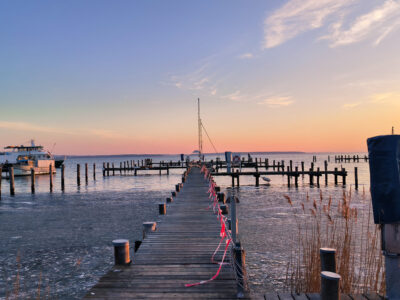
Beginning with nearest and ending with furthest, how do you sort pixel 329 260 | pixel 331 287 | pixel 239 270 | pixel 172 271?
pixel 331 287, pixel 329 260, pixel 239 270, pixel 172 271

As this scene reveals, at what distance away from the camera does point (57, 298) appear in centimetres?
802

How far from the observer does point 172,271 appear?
19.0 feet

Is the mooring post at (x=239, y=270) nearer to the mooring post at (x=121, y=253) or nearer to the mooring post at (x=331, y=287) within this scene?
the mooring post at (x=331, y=287)

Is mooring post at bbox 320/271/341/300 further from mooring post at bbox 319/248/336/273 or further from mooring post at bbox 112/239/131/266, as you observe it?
mooring post at bbox 112/239/131/266

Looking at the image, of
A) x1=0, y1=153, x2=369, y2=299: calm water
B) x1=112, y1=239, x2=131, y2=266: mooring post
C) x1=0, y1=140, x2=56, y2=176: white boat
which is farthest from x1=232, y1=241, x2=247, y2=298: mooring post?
x1=0, y1=140, x2=56, y2=176: white boat

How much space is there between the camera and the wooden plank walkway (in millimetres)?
4883

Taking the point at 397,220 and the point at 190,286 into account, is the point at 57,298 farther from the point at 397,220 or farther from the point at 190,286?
the point at 397,220

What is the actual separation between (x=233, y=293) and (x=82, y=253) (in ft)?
29.4

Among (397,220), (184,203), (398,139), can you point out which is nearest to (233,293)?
(397,220)

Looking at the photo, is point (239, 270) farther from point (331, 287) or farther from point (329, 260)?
point (331, 287)

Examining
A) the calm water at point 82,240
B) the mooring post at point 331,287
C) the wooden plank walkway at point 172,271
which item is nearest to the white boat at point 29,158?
the calm water at point 82,240

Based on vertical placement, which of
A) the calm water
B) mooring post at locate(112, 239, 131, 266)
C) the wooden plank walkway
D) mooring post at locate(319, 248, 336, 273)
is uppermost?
mooring post at locate(319, 248, 336, 273)

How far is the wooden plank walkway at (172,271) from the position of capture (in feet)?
16.0

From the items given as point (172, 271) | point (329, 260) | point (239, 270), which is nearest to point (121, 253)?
point (172, 271)
